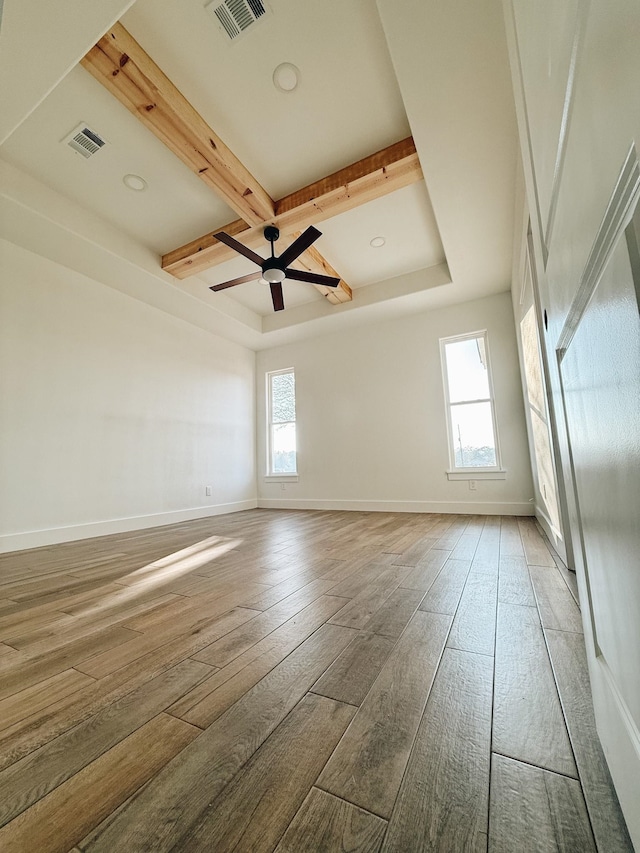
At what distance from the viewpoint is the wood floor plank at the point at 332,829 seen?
0.54 m

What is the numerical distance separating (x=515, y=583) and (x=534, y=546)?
0.98 meters

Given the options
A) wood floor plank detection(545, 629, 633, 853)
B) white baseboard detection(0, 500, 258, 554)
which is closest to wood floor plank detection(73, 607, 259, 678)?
wood floor plank detection(545, 629, 633, 853)

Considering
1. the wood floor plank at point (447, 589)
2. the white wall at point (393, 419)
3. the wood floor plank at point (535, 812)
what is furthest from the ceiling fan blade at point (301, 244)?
the wood floor plank at point (535, 812)

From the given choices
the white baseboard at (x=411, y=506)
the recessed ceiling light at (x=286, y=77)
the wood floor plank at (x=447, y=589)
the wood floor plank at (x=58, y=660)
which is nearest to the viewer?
the wood floor plank at (x=58, y=660)

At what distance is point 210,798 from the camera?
64cm

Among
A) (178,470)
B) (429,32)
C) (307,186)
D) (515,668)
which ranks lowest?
(515,668)

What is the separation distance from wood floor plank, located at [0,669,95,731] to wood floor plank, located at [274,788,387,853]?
30.8 inches

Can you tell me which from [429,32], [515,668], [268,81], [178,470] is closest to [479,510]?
[515,668]

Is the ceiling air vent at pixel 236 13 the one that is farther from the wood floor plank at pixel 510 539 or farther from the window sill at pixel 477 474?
the window sill at pixel 477 474

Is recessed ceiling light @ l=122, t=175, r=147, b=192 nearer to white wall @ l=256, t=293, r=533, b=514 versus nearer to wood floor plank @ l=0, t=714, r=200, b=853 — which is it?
white wall @ l=256, t=293, r=533, b=514

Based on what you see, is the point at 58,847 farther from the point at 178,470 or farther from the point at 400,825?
the point at 178,470

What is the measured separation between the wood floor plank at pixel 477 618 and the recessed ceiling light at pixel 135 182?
3.84 m

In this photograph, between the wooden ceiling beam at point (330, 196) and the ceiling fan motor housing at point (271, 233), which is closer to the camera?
the wooden ceiling beam at point (330, 196)

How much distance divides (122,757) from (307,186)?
367cm
